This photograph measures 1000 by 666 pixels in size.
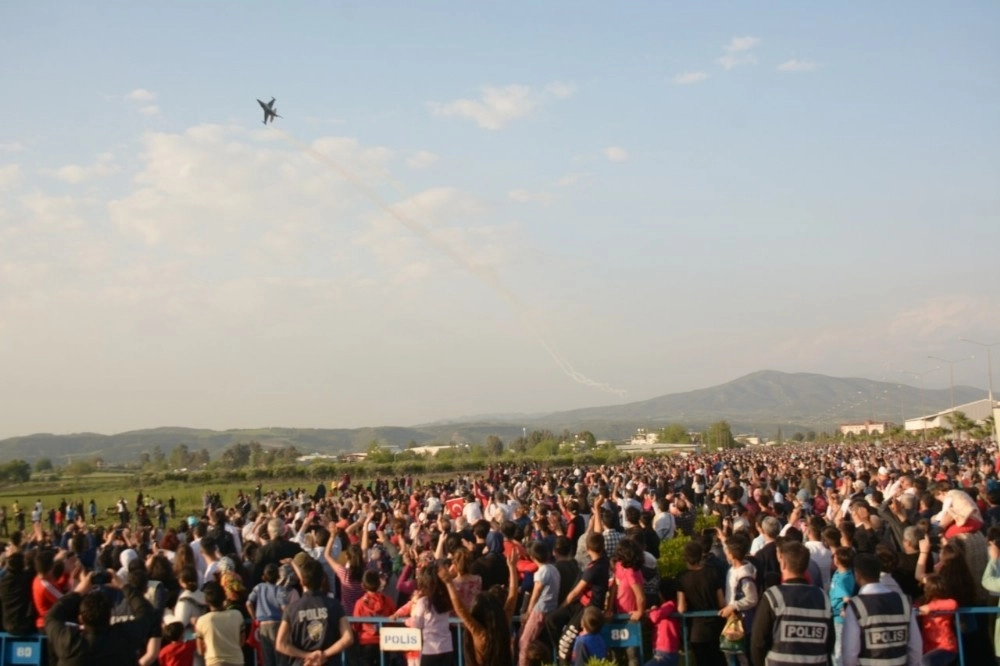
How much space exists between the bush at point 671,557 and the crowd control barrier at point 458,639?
17.4 feet

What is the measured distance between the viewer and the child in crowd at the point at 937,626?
747 cm

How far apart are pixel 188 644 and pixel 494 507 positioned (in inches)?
396

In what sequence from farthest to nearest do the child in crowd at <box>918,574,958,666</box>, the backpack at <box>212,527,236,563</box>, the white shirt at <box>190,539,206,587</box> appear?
1. the backpack at <box>212,527,236,563</box>
2. the white shirt at <box>190,539,206,587</box>
3. the child in crowd at <box>918,574,958,666</box>

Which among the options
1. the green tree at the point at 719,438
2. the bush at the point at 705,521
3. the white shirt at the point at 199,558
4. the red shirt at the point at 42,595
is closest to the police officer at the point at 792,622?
the red shirt at the point at 42,595

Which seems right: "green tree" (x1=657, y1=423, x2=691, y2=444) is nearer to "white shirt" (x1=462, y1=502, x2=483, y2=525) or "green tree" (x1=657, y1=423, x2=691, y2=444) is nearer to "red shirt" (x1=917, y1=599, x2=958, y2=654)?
"white shirt" (x1=462, y1=502, x2=483, y2=525)

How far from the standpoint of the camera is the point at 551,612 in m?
8.70

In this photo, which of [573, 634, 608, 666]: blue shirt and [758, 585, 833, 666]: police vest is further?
[573, 634, 608, 666]: blue shirt

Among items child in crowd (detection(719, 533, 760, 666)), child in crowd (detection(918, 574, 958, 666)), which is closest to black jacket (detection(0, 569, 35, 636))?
child in crowd (detection(719, 533, 760, 666))

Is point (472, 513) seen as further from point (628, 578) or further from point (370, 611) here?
point (628, 578)

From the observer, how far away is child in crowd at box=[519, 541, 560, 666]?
8.62 meters

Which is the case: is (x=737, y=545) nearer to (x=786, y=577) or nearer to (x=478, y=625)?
(x=786, y=577)

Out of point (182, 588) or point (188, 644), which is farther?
point (182, 588)

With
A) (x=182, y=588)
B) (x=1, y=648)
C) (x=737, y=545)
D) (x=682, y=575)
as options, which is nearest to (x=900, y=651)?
(x=737, y=545)

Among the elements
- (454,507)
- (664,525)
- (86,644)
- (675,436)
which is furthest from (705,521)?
(675,436)
